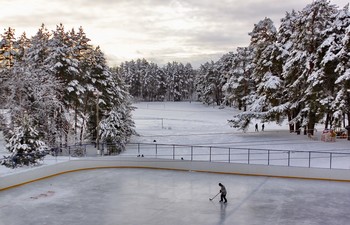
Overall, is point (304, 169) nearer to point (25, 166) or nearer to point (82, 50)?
point (25, 166)

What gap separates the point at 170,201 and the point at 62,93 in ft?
71.0

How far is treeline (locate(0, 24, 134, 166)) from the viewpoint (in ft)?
101

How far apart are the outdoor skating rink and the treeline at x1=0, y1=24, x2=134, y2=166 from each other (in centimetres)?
546

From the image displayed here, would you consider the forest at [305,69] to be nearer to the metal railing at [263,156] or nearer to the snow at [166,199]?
the metal railing at [263,156]

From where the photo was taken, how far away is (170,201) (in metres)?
16.1

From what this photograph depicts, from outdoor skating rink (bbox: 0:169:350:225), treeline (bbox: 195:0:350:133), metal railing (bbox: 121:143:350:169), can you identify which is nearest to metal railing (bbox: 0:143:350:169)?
metal railing (bbox: 121:143:350:169)

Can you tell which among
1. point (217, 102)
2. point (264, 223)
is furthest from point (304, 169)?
point (217, 102)

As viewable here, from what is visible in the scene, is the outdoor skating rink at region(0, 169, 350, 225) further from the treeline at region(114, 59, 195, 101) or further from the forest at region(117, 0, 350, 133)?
the treeline at region(114, 59, 195, 101)

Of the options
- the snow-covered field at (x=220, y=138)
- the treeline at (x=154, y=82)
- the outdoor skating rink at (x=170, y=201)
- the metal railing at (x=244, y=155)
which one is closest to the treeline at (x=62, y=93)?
the metal railing at (x=244, y=155)

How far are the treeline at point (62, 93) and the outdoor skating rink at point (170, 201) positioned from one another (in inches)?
215

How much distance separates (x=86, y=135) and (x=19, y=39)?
27.0 metres

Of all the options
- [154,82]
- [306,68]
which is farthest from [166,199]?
[154,82]

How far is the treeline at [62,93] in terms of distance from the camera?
101 feet

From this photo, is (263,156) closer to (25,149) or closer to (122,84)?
(25,149)
